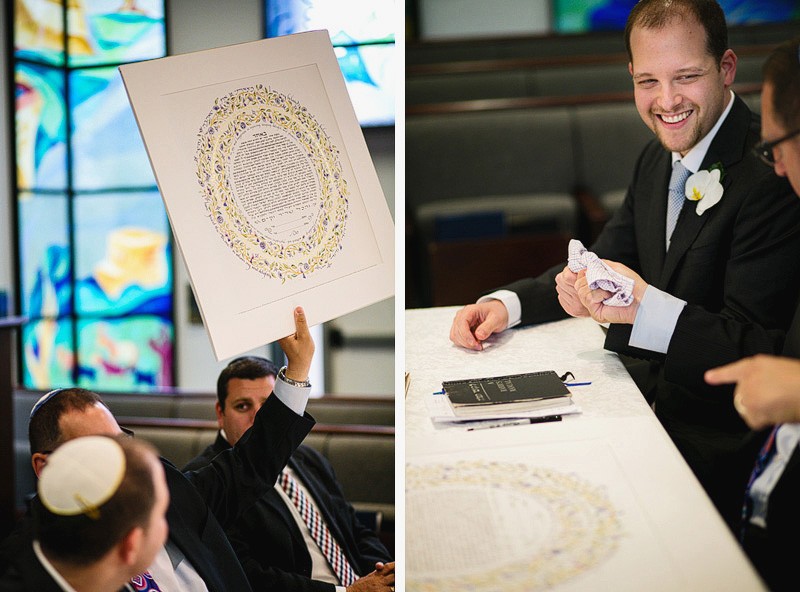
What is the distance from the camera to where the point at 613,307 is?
1.15 m

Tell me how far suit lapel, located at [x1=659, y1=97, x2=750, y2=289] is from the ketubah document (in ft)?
1.67

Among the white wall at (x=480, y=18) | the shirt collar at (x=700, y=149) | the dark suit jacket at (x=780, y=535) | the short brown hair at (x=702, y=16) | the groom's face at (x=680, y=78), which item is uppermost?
the white wall at (x=480, y=18)

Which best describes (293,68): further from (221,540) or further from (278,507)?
(278,507)

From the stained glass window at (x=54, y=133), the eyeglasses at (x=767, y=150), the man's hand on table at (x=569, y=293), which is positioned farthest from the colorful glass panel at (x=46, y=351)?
the eyeglasses at (x=767, y=150)

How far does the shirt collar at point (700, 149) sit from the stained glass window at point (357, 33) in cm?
80

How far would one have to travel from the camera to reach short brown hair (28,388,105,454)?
98 cm

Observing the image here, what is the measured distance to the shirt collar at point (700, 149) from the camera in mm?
1174

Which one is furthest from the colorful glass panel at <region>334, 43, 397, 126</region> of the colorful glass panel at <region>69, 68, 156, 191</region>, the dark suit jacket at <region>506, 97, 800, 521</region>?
the dark suit jacket at <region>506, 97, 800, 521</region>

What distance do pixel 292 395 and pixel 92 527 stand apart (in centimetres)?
56

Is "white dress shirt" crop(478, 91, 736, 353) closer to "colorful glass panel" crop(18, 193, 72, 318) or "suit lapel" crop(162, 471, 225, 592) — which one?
"suit lapel" crop(162, 471, 225, 592)

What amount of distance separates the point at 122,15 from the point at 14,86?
0.27m

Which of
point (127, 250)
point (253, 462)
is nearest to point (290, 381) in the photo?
point (253, 462)

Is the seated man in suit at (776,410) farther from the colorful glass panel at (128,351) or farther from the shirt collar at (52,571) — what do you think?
the colorful glass panel at (128,351)

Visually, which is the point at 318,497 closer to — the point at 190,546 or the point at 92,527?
the point at 190,546
